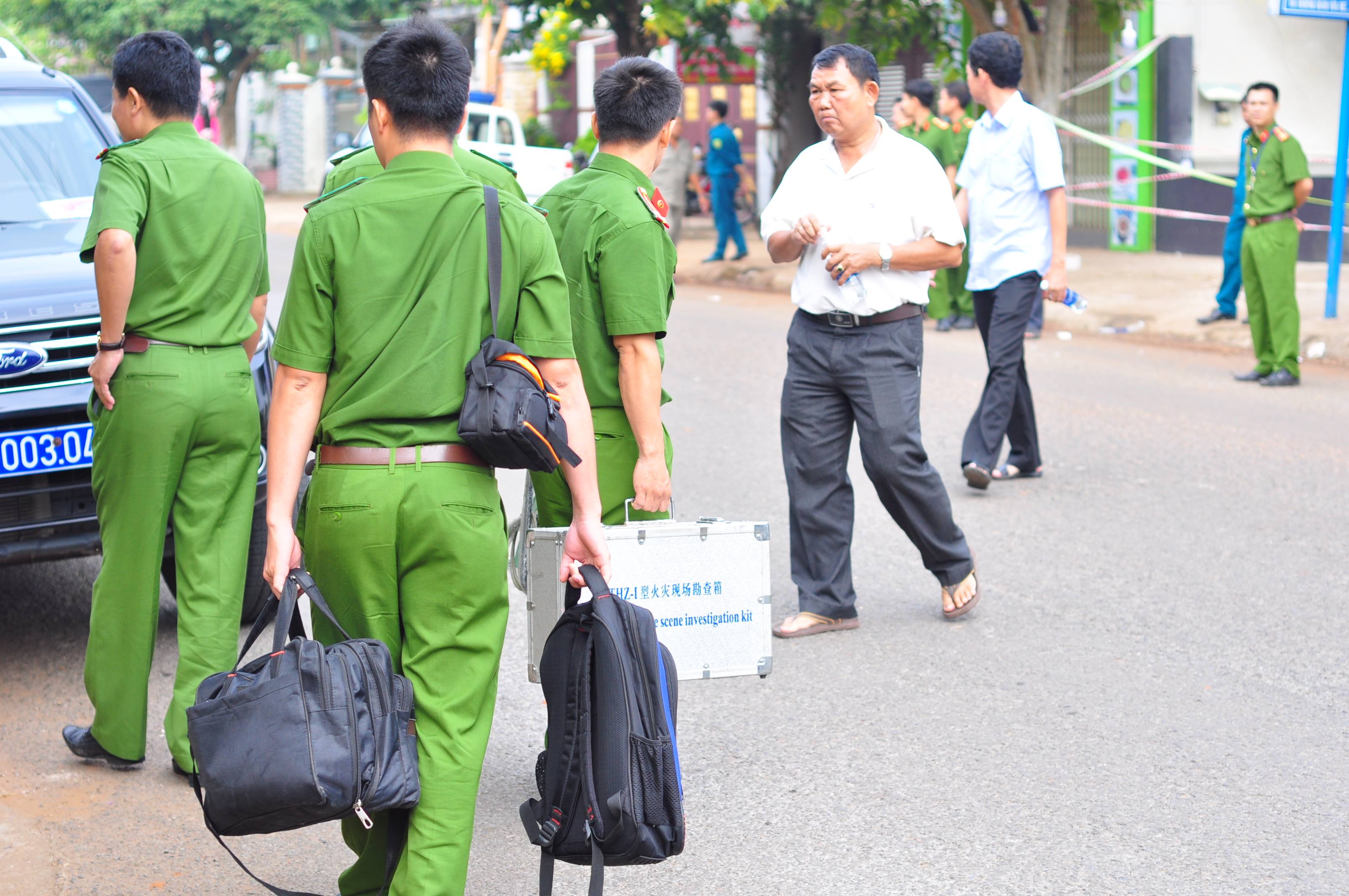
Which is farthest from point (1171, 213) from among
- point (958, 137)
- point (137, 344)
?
point (137, 344)

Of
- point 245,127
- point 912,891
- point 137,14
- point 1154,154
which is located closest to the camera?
point 912,891

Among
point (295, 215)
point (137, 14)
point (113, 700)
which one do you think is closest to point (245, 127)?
point (137, 14)

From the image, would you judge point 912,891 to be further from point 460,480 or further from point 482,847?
point 460,480

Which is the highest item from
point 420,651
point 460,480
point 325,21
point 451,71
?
point 325,21

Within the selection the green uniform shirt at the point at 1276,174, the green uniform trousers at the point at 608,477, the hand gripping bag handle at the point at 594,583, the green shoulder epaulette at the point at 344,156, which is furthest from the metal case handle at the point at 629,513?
the green uniform shirt at the point at 1276,174

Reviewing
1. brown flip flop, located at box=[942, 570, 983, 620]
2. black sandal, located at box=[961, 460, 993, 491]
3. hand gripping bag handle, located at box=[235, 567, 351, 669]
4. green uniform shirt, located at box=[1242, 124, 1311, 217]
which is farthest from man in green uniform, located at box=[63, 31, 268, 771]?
green uniform shirt, located at box=[1242, 124, 1311, 217]

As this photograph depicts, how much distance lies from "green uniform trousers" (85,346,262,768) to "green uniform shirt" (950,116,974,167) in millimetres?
10279

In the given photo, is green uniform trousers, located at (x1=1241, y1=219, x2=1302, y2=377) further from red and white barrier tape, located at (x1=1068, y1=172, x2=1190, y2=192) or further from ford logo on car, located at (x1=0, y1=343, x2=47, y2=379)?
ford logo on car, located at (x1=0, y1=343, x2=47, y2=379)

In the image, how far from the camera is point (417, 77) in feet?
9.91

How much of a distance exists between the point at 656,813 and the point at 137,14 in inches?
1722

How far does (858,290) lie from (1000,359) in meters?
2.38

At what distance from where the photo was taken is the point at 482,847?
394 centimetres

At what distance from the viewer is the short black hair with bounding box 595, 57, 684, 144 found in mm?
4016

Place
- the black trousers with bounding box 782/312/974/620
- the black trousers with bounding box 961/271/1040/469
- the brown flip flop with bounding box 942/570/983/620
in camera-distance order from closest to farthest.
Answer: the black trousers with bounding box 782/312/974/620
the brown flip flop with bounding box 942/570/983/620
the black trousers with bounding box 961/271/1040/469
